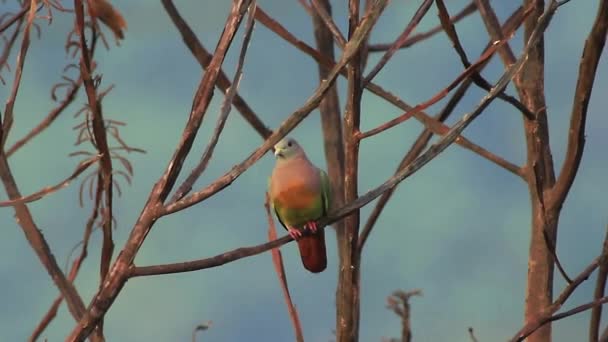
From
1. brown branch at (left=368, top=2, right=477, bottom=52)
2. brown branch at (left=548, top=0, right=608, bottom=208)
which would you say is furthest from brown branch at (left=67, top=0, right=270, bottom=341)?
brown branch at (left=368, top=2, right=477, bottom=52)

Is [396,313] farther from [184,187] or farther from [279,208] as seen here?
[184,187]

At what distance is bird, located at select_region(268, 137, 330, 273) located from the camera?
271 cm

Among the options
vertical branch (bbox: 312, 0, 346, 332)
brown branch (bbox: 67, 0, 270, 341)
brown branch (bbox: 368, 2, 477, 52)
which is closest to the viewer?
brown branch (bbox: 67, 0, 270, 341)

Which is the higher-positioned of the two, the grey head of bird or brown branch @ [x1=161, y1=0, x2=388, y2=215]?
the grey head of bird

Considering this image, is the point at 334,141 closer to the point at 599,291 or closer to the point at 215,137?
the point at 599,291

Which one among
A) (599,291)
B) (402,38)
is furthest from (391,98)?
(599,291)

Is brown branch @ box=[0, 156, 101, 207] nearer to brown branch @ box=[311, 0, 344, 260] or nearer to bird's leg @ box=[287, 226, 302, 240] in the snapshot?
bird's leg @ box=[287, 226, 302, 240]

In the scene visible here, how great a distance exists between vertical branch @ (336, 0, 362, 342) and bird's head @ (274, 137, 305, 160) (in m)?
0.84

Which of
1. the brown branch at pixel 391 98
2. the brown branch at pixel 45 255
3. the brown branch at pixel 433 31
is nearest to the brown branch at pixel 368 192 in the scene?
the brown branch at pixel 391 98

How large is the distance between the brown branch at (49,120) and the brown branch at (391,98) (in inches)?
23.4

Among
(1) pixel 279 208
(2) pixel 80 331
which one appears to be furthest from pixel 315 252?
(2) pixel 80 331

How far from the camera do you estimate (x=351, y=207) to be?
6.16ft

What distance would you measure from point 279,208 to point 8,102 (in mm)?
884

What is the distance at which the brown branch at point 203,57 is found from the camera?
3076 mm
